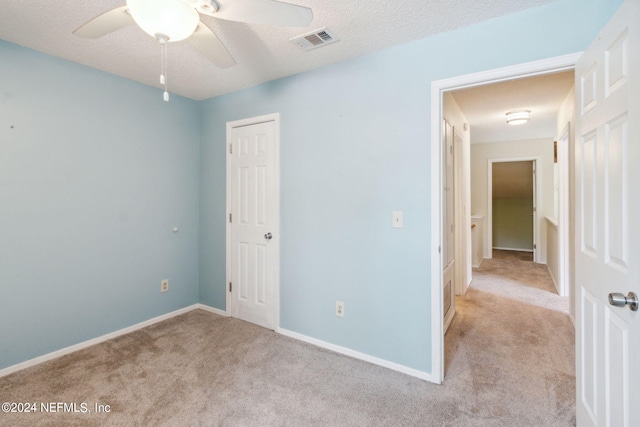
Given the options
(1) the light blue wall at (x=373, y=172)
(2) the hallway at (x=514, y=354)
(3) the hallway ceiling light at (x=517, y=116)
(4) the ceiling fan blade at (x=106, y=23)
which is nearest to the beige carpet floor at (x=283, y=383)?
(2) the hallway at (x=514, y=354)

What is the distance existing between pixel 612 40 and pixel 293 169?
2.11m

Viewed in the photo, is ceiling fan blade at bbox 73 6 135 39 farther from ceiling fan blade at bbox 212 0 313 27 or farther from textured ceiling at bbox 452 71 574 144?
textured ceiling at bbox 452 71 574 144

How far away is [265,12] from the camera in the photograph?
1258mm

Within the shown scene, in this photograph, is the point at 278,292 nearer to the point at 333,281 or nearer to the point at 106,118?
the point at 333,281

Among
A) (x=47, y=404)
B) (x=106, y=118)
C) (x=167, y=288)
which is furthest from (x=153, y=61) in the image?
(x=47, y=404)

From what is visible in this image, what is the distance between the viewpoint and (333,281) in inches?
98.6

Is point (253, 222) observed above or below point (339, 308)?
above

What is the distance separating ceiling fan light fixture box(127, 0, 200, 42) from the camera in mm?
1128

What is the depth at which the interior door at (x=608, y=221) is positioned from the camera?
3.33ft

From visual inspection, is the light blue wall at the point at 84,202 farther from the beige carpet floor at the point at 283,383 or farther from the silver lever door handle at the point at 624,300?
the silver lever door handle at the point at 624,300

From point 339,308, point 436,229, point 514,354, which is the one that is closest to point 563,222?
point 514,354

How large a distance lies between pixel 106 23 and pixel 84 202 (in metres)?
1.74

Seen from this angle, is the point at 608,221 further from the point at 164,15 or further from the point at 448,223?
the point at 164,15

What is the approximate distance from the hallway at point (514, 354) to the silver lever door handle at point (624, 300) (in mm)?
1039
